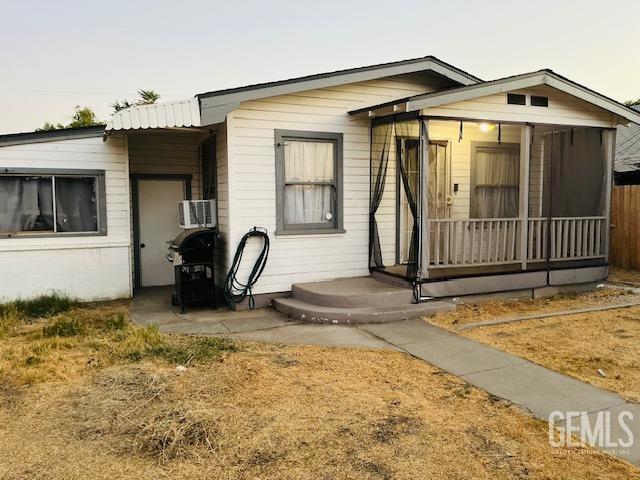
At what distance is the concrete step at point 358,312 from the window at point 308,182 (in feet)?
4.12

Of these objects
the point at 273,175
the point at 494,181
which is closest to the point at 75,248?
the point at 273,175

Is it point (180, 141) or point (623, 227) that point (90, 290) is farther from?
point (623, 227)

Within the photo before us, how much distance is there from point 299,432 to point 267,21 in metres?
14.3

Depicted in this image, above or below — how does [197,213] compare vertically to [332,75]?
below

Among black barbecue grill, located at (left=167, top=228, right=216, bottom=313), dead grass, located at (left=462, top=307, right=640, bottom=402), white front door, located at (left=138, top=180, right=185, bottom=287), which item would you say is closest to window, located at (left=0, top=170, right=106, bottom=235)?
white front door, located at (left=138, top=180, right=185, bottom=287)

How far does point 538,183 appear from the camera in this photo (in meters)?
9.16

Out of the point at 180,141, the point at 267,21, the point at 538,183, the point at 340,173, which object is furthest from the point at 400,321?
the point at 267,21

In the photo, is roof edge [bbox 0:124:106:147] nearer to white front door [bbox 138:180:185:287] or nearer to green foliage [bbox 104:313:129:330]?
white front door [bbox 138:180:185:287]

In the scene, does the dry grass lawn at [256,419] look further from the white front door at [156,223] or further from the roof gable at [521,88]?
the white front door at [156,223]

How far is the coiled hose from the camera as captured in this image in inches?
273

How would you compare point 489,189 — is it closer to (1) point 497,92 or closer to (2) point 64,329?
(1) point 497,92

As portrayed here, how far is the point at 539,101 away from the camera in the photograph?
7.59m

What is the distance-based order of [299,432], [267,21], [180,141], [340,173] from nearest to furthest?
A: [299,432] < [340,173] < [180,141] < [267,21]

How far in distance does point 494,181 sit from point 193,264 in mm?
5674
